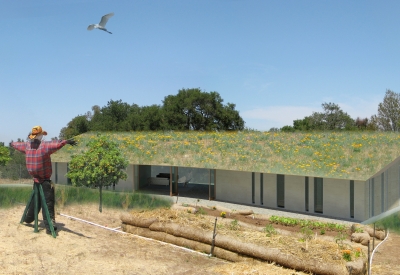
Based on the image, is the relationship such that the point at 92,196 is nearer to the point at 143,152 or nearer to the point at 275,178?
the point at 143,152

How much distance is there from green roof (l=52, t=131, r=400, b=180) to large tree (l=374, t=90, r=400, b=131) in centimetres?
3660

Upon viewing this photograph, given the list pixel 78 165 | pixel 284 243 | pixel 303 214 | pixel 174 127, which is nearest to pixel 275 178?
pixel 303 214

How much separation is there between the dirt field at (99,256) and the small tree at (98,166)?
460 centimetres

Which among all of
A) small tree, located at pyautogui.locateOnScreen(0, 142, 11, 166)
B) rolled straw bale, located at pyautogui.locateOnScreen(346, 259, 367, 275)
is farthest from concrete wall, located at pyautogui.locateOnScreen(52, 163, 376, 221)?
rolled straw bale, located at pyautogui.locateOnScreen(346, 259, 367, 275)

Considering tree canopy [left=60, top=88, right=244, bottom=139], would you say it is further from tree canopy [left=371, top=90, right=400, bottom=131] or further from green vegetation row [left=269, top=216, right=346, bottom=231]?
green vegetation row [left=269, top=216, right=346, bottom=231]

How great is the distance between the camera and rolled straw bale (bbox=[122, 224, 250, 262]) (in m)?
9.82

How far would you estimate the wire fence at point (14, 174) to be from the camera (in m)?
26.1

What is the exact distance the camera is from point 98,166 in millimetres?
16547

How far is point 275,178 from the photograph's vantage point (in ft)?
67.9

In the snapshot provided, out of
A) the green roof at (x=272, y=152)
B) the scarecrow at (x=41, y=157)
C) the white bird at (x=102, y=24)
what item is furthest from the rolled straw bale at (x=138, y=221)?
the white bird at (x=102, y=24)

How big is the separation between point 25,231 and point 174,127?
44217 mm

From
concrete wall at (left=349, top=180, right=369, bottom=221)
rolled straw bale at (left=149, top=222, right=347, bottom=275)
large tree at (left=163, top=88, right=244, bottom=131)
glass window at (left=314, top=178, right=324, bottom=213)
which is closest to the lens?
rolled straw bale at (left=149, top=222, right=347, bottom=275)

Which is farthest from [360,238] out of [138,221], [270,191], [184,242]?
[270,191]

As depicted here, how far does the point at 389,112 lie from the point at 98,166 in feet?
173
